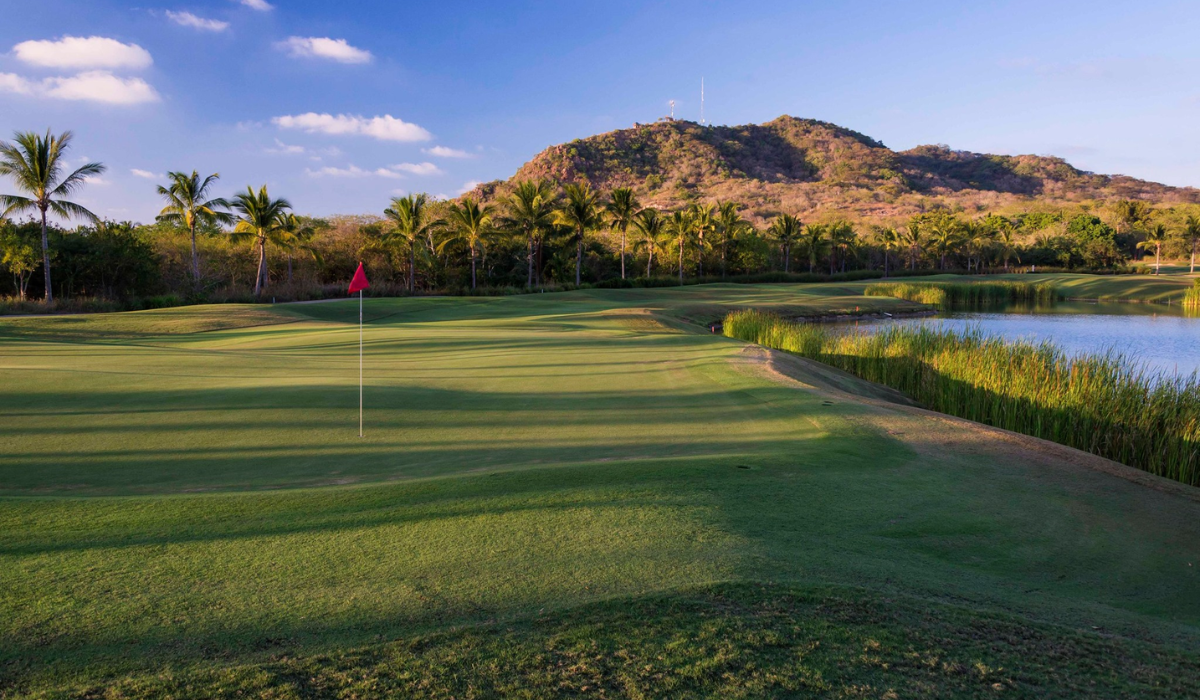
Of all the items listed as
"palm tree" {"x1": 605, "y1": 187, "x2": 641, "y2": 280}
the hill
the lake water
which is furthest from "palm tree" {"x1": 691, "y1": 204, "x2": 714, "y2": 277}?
the hill

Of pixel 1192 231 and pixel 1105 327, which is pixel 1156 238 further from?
pixel 1105 327

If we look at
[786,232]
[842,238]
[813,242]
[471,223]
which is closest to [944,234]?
[842,238]

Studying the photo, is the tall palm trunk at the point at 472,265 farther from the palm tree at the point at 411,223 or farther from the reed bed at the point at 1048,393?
the reed bed at the point at 1048,393

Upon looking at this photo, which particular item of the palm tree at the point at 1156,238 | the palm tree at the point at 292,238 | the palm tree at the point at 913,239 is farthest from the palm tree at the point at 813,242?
the palm tree at the point at 292,238

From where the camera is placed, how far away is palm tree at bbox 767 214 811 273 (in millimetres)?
78938

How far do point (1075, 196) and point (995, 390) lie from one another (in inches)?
6800

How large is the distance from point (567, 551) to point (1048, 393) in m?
11.8

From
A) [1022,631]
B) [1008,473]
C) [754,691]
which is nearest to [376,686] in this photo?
[754,691]

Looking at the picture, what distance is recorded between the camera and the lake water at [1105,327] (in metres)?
23.4

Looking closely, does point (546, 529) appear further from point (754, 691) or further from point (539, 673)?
point (754, 691)

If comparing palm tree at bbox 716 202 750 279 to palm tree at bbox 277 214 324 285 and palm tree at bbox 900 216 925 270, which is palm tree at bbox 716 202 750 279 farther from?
palm tree at bbox 277 214 324 285

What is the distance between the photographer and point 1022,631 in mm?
3410

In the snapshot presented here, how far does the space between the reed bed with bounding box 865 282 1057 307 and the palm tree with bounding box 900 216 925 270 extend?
2908cm

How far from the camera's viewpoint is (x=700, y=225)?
219 feet
